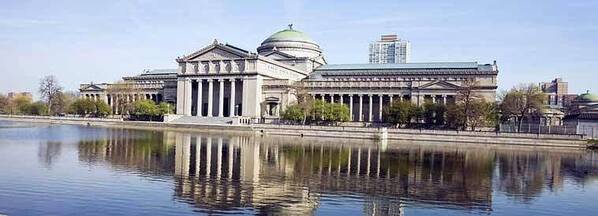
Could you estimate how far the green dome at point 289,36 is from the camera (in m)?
131

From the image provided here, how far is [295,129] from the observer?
7812cm

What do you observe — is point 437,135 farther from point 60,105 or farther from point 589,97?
point 60,105

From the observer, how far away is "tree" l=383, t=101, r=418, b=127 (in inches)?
3420

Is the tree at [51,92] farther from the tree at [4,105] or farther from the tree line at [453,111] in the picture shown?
the tree line at [453,111]

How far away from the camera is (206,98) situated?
382 feet

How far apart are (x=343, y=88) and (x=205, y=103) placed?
3129 centimetres

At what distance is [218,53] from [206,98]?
1203 cm

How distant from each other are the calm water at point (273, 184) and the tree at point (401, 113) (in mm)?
42560

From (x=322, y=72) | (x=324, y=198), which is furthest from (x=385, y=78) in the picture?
(x=324, y=198)

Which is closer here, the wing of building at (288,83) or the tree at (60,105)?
the wing of building at (288,83)

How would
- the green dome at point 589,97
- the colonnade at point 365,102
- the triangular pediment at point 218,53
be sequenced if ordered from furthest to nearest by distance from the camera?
the green dome at point 589,97
the triangular pediment at point 218,53
the colonnade at point 365,102

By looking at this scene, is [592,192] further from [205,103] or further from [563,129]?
[205,103]

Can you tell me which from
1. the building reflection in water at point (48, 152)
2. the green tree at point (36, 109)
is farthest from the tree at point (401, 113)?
the green tree at point (36, 109)

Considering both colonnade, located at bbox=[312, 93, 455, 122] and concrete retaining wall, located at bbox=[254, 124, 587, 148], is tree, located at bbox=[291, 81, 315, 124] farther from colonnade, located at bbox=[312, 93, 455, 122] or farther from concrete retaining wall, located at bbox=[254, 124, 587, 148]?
concrete retaining wall, located at bbox=[254, 124, 587, 148]
